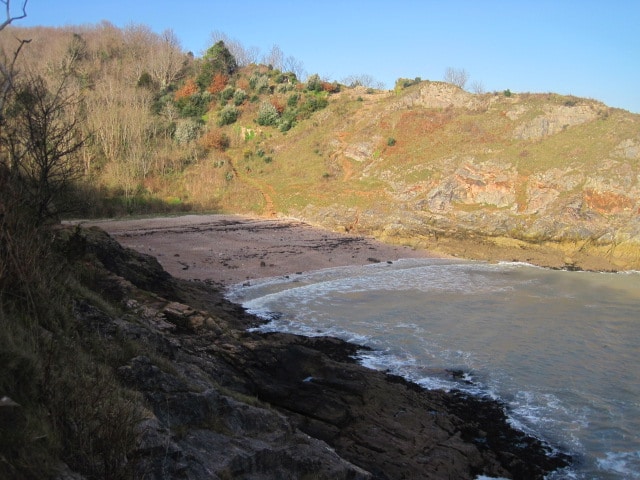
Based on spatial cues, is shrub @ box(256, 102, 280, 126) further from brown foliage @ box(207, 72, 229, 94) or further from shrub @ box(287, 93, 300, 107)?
brown foliage @ box(207, 72, 229, 94)

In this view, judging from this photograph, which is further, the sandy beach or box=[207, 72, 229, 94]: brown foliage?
box=[207, 72, 229, 94]: brown foliage

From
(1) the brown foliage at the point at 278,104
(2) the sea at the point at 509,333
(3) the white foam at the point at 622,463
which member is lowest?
(3) the white foam at the point at 622,463

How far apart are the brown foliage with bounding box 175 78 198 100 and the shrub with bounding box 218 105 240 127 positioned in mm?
6487

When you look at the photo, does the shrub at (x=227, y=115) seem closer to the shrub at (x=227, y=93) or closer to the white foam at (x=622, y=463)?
the shrub at (x=227, y=93)

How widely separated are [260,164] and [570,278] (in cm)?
2614

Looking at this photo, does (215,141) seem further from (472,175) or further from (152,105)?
(472,175)

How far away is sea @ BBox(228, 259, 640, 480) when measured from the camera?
841cm

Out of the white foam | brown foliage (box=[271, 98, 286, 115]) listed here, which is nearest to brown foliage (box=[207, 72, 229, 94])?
brown foliage (box=[271, 98, 286, 115])

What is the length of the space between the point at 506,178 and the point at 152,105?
32840 millimetres

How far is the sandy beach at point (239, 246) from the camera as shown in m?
19.0

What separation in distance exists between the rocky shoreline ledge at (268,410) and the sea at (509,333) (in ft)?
2.58

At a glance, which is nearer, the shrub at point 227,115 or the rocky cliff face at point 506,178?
the rocky cliff face at point 506,178

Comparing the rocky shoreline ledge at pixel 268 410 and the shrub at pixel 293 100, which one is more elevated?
the shrub at pixel 293 100

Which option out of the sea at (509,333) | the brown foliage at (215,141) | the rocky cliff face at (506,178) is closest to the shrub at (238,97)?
the brown foliage at (215,141)
